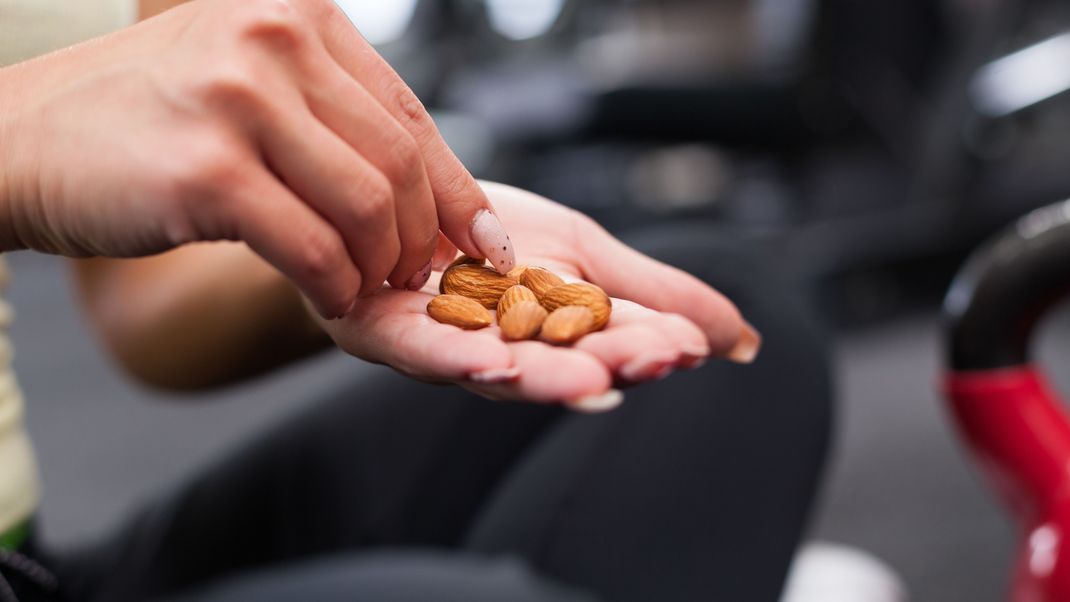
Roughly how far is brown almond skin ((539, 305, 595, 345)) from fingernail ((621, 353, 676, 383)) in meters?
0.04

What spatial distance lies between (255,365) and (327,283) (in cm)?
33

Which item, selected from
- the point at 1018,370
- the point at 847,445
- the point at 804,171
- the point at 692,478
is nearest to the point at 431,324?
the point at 692,478

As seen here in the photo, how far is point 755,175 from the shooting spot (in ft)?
8.04

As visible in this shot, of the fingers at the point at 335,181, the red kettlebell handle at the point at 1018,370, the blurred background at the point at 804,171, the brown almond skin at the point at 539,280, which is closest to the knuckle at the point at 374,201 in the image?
the fingers at the point at 335,181

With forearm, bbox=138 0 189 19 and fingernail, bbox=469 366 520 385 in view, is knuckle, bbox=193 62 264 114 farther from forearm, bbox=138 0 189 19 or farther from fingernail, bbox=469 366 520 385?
forearm, bbox=138 0 189 19

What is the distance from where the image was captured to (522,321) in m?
0.36

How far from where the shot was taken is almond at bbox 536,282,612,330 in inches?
14.3

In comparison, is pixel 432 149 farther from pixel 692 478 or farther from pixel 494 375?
pixel 692 478

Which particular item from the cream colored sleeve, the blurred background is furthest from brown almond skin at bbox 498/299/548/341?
the blurred background

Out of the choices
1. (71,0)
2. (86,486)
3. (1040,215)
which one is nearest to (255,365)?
(71,0)

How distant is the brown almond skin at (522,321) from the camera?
1.16ft

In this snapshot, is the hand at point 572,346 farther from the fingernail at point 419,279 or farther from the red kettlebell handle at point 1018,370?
the red kettlebell handle at point 1018,370

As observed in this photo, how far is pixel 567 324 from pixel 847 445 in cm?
142

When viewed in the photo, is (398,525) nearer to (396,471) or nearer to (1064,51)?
(396,471)
